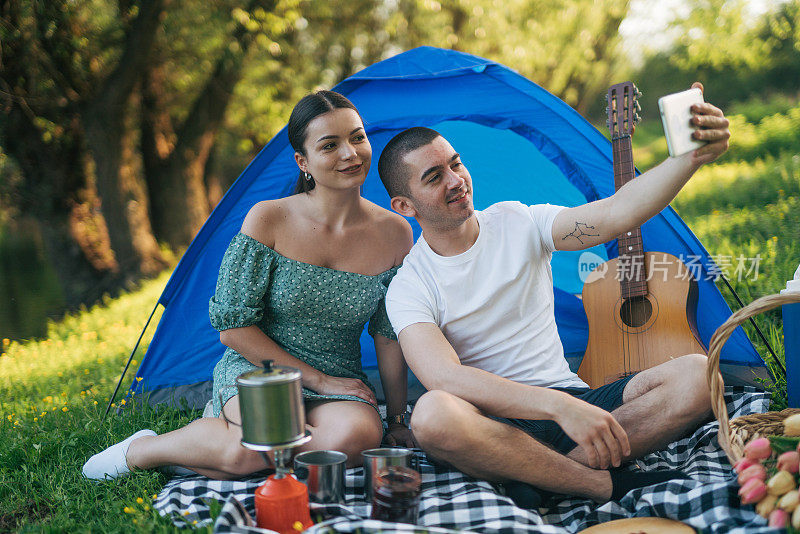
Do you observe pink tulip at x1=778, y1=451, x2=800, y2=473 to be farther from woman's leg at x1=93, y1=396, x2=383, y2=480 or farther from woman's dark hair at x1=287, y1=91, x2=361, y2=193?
woman's dark hair at x1=287, y1=91, x2=361, y2=193

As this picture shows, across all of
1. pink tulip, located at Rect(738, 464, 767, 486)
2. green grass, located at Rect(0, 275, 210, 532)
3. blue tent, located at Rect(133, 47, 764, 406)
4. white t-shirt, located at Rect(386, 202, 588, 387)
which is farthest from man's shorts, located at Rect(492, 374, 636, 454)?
green grass, located at Rect(0, 275, 210, 532)

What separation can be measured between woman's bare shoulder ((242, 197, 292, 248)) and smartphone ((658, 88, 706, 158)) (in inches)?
55.1

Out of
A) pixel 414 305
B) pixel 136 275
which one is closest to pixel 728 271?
pixel 414 305

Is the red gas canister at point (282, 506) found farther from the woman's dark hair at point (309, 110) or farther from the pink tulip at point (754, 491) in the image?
the woman's dark hair at point (309, 110)

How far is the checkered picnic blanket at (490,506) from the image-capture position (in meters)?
1.70

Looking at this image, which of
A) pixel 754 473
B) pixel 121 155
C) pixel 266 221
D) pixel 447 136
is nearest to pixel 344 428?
pixel 266 221

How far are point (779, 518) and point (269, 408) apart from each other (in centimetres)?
121

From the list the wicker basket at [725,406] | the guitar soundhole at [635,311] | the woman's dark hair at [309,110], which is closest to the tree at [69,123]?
the woman's dark hair at [309,110]

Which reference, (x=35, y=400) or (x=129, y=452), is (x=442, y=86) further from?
(x=35, y=400)

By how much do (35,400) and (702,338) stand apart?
3166mm

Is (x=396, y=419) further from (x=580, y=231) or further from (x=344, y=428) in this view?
(x=580, y=231)

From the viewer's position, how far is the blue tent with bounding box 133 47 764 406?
9.87 feet

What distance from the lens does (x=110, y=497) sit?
2170mm

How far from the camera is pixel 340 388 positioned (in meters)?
2.41
